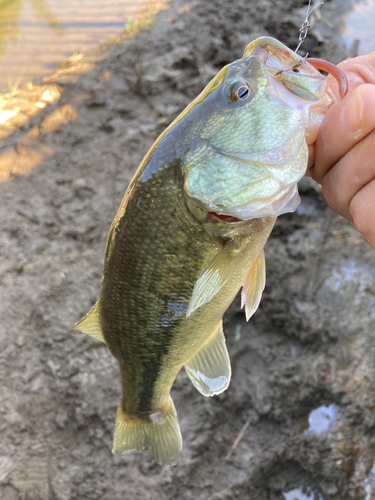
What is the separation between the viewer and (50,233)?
11.5 feet

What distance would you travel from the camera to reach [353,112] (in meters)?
1.23

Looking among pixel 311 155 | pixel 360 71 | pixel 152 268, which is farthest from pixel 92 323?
pixel 360 71

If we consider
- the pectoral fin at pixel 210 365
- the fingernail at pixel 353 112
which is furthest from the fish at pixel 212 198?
the pectoral fin at pixel 210 365

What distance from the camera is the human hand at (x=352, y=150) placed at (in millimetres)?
1232

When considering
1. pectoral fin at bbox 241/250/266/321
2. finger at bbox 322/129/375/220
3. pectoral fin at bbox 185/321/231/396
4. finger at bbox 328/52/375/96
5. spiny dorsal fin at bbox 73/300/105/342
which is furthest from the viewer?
pectoral fin at bbox 185/321/231/396

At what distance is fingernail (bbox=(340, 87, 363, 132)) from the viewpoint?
121cm

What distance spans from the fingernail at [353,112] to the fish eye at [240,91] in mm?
348

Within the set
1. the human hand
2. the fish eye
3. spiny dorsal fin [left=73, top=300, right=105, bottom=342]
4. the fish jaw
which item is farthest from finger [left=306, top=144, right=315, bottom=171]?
spiny dorsal fin [left=73, top=300, right=105, bottom=342]

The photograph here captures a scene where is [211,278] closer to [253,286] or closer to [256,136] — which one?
[253,286]

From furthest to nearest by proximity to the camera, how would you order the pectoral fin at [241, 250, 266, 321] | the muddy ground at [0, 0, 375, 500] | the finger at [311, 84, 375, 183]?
the muddy ground at [0, 0, 375, 500] → the pectoral fin at [241, 250, 266, 321] → the finger at [311, 84, 375, 183]

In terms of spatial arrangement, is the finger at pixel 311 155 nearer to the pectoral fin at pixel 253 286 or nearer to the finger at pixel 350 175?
the finger at pixel 350 175

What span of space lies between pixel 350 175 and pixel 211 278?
70 cm

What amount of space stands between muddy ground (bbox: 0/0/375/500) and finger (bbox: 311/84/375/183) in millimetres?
1660

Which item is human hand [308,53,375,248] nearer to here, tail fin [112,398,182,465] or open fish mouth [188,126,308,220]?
open fish mouth [188,126,308,220]
